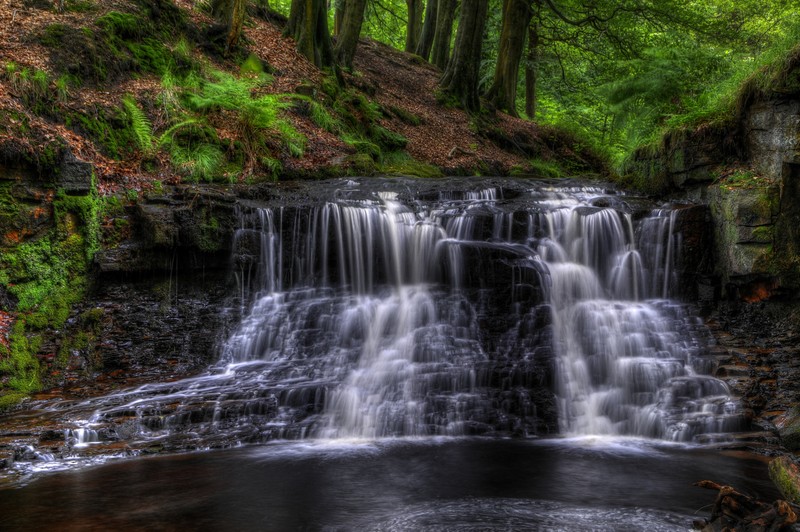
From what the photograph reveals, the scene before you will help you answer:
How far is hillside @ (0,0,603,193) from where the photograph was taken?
362 inches

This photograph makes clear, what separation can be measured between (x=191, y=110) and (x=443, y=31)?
13649 millimetres

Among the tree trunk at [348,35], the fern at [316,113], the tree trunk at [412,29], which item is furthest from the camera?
the tree trunk at [412,29]

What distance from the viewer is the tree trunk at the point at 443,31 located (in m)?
21.1

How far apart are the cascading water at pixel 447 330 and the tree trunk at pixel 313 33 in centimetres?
588

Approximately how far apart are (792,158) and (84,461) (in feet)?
31.2

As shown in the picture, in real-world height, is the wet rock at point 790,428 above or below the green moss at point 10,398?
below

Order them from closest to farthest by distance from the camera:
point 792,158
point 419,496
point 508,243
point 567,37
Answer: point 419,496 → point 792,158 → point 508,243 → point 567,37

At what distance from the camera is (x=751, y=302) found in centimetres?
855

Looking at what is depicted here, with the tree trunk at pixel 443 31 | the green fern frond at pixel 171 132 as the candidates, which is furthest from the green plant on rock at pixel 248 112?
the tree trunk at pixel 443 31

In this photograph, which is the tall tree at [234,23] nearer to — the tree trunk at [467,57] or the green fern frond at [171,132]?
the green fern frond at [171,132]

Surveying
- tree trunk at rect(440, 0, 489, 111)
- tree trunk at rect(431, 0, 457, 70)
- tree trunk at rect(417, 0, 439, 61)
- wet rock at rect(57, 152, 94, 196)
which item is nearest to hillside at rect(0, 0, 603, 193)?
wet rock at rect(57, 152, 94, 196)

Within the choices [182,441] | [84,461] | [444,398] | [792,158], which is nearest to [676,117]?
[792,158]

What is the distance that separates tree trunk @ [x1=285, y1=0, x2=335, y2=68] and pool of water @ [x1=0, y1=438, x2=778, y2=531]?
11733 mm

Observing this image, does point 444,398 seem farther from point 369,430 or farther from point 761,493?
point 761,493
